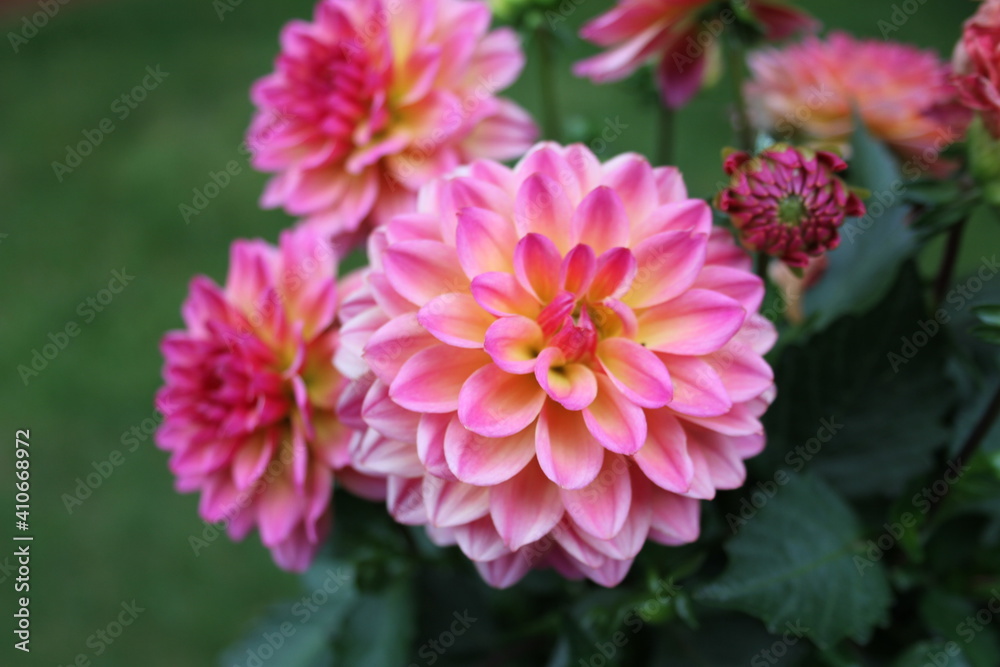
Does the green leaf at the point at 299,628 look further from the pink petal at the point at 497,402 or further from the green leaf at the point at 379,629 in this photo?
the pink petal at the point at 497,402

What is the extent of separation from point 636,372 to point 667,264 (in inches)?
1.8

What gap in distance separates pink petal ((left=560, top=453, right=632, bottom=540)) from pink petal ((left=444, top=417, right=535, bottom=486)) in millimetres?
23

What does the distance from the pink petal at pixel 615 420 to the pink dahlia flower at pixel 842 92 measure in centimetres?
27

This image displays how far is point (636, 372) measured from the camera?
356mm

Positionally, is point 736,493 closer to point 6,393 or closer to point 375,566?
point 375,566

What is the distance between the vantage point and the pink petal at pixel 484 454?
0.33 meters

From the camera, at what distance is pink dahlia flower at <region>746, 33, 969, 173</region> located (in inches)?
21.3

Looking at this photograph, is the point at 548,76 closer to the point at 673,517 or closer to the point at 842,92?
the point at 842,92

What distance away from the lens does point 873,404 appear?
46 cm
